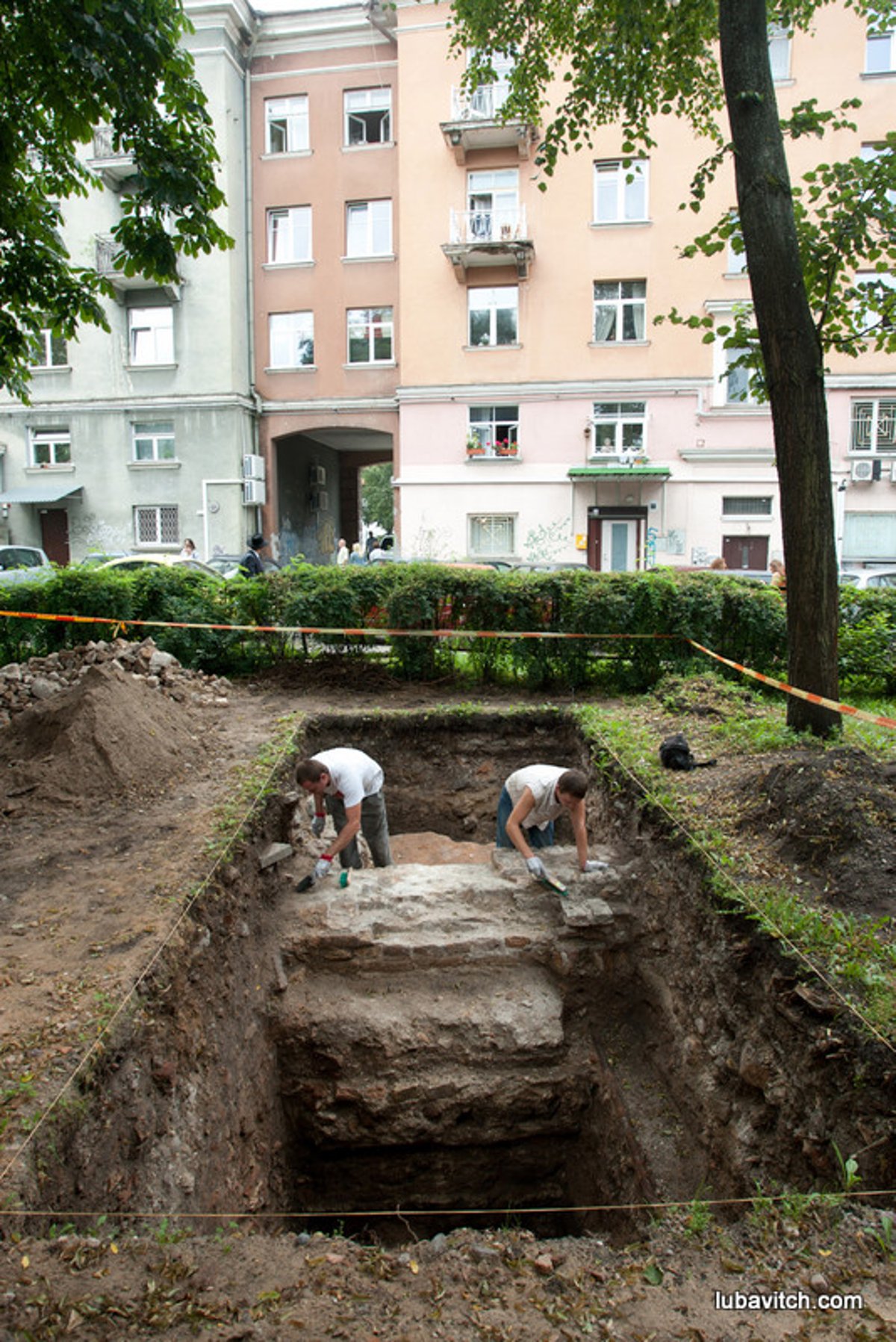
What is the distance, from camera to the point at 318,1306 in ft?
7.52

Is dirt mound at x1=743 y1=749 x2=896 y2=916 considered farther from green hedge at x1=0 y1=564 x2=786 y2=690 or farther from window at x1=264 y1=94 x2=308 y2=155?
window at x1=264 y1=94 x2=308 y2=155

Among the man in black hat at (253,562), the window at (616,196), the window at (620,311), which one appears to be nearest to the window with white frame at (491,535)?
the window at (620,311)

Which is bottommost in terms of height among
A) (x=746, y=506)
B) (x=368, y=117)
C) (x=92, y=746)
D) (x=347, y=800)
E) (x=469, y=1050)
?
(x=469, y=1050)

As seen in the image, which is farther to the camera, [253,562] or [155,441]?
[155,441]

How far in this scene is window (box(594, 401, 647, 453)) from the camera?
65.1ft

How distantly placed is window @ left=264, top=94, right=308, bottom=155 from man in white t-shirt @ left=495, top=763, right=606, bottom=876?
72.6ft

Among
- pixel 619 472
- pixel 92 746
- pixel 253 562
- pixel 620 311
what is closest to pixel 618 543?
pixel 619 472

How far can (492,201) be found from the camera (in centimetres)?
2039

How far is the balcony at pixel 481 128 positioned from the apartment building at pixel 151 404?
6042 millimetres

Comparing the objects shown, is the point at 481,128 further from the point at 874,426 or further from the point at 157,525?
the point at 157,525

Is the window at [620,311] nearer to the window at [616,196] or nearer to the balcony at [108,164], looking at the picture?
the window at [616,196]

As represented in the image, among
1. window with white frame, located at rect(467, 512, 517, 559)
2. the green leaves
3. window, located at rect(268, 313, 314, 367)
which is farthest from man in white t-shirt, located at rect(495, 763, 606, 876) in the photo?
window, located at rect(268, 313, 314, 367)

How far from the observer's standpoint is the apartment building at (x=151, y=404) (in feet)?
69.1

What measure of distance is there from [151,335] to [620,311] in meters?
12.6
